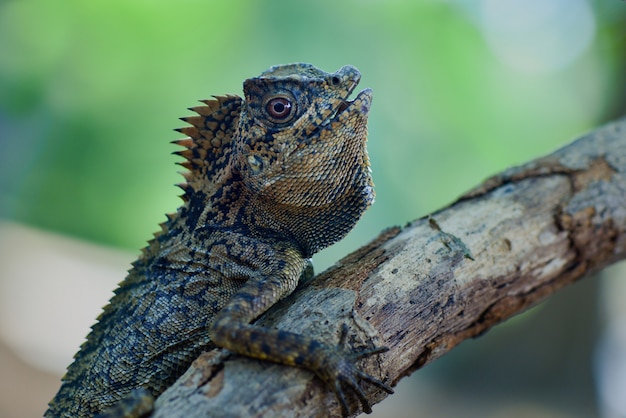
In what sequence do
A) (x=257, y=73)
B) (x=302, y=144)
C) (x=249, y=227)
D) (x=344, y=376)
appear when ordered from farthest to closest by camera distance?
(x=257, y=73)
(x=249, y=227)
(x=302, y=144)
(x=344, y=376)

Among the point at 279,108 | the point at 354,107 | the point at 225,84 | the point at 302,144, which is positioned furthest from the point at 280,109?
the point at 225,84

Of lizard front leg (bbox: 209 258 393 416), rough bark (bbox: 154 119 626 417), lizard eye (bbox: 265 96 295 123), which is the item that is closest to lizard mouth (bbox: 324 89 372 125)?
lizard eye (bbox: 265 96 295 123)

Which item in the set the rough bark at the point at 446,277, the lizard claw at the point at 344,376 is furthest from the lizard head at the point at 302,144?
the lizard claw at the point at 344,376

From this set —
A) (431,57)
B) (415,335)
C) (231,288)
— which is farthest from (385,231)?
(431,57)

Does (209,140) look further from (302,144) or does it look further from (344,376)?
(344,376)

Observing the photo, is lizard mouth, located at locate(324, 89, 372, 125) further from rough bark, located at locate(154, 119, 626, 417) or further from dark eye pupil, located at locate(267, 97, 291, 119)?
rough bark, located at locate(154, 119, 626, 417)

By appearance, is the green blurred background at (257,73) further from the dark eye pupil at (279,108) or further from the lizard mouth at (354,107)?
the dark eye pupil at (279,108)

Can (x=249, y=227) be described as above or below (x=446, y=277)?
above
